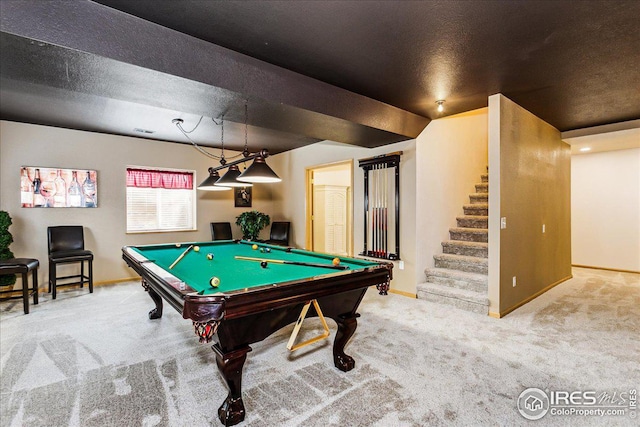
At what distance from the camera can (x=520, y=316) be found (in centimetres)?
354

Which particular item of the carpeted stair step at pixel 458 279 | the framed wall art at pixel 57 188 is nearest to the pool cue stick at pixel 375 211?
the carpeted stair step at pixel 458 279

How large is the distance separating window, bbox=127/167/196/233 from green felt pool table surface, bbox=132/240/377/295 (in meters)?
2.31

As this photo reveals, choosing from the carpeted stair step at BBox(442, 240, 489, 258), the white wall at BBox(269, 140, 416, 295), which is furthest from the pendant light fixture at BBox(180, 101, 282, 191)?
the carpeted stair step at BBox(442, 240, 489, 258)

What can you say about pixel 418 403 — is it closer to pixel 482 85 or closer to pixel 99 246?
pixel 482 85

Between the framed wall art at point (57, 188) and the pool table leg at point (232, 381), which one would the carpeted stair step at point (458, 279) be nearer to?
the pool table leg at point (232, 381)

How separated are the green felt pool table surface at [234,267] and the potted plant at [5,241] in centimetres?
207

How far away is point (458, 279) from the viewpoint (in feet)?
13.4

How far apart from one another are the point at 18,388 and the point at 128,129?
12.7ft

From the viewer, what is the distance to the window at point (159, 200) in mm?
5488

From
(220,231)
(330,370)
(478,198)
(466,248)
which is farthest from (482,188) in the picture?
(220,231)

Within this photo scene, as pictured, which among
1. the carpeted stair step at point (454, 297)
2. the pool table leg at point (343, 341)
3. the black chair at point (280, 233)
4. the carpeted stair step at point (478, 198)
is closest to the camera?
the pool table leg at point (343, 341)

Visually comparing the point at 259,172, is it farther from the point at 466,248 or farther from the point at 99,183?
the point at 99,183

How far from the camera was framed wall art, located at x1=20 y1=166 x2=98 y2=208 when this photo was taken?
4512 mm

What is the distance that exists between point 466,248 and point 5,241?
623 cm
